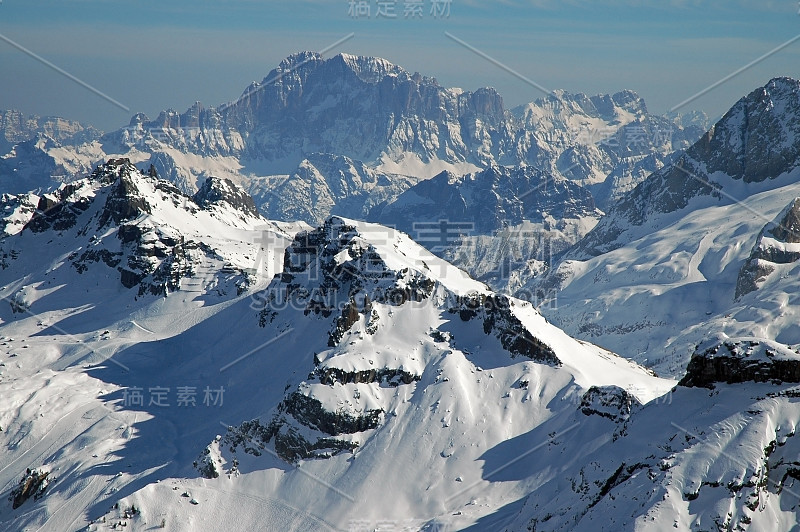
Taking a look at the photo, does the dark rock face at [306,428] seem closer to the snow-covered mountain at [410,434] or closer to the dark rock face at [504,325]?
the snow-covered mountain at [410,434]

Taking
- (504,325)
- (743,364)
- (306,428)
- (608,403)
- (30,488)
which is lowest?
(30,488)

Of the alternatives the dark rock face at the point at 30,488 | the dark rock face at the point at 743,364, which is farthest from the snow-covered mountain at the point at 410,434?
the dark rock face at the point at 30,488

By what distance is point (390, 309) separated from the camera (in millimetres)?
187500

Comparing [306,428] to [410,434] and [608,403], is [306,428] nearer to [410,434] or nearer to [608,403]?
[410,434]

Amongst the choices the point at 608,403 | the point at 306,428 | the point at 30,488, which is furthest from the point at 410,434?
the point at 30,488

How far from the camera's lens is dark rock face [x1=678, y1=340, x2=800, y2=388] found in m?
108

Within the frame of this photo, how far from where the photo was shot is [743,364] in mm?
110625

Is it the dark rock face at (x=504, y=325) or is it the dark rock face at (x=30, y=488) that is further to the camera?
the dark rock face at (x=504, y=325)

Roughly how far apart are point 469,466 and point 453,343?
34.5 metres

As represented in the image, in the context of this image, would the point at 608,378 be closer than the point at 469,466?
No

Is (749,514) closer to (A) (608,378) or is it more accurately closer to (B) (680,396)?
(B) (680,396)

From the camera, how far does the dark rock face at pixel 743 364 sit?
108 metres

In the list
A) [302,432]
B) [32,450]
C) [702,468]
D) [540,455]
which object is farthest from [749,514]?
[32,450]

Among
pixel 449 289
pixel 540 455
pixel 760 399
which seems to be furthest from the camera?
pixel 449 289
